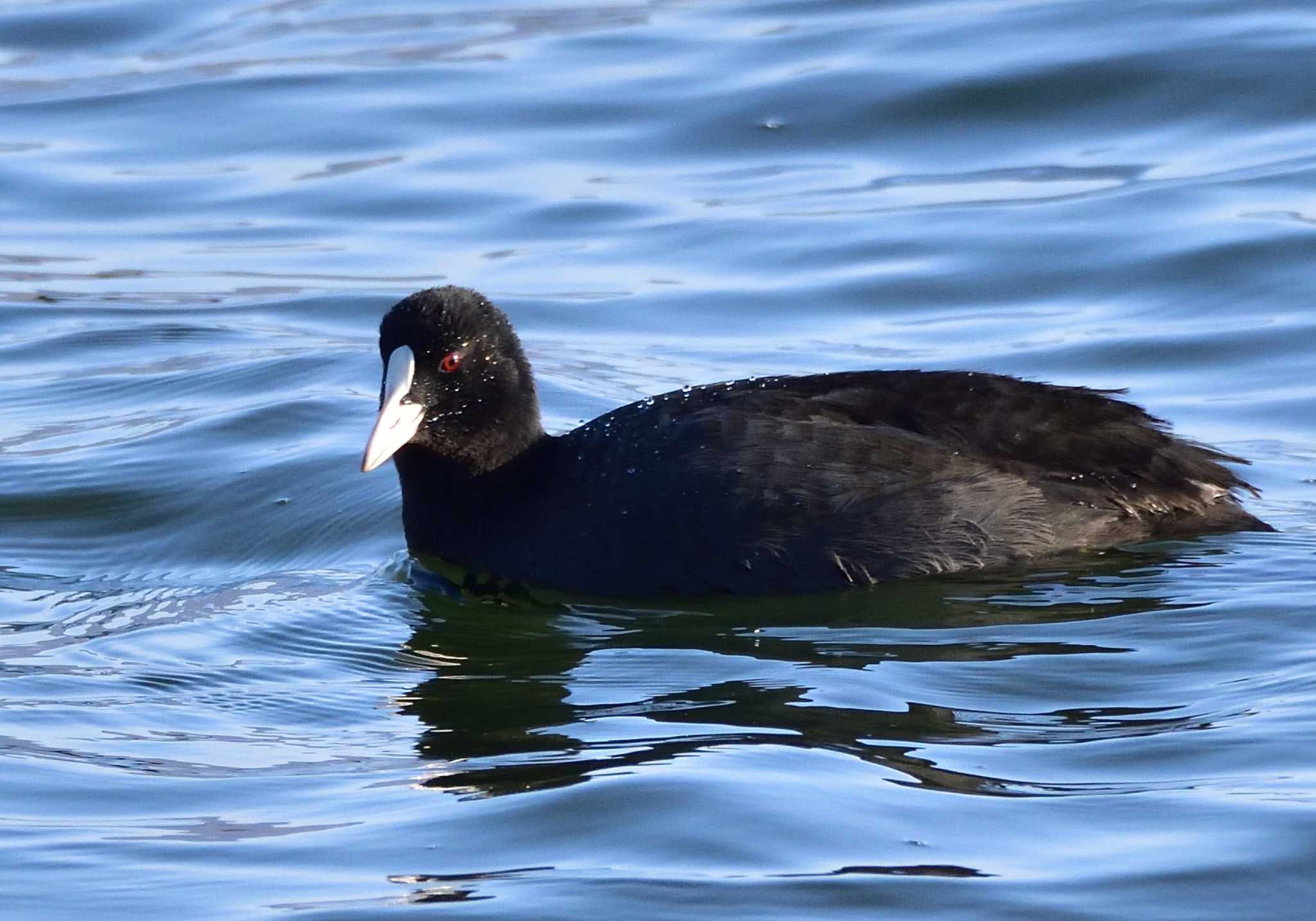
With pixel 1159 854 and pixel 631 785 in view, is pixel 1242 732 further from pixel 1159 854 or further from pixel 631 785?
pixel 631 785

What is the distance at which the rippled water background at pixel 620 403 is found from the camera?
15.7 feet

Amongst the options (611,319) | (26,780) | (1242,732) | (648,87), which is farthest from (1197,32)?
(26,780)

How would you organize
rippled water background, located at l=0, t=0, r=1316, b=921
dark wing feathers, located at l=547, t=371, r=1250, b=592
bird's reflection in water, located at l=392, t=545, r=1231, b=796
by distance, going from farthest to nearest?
dark wing feathers, located at l=547, t=371, r=1250, b=592, bird's reflection in water, located at l=392, t=545, r=1231, b=796, rippled water background, located at l=0, t=0, r=1316, b=921

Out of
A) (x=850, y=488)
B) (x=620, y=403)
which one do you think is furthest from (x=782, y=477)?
(x=620, y=403)

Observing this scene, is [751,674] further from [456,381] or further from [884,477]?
[456,381]

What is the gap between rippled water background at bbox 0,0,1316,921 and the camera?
4.78 m

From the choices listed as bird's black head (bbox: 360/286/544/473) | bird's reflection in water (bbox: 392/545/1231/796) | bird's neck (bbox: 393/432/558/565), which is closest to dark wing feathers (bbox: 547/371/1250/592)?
bird's reflection in water (bbox: 392/545/1231/796)

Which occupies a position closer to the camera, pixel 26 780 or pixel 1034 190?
Result: pixel 26 780

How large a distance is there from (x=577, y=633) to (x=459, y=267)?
17.0 ft

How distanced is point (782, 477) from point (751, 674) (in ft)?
2.83

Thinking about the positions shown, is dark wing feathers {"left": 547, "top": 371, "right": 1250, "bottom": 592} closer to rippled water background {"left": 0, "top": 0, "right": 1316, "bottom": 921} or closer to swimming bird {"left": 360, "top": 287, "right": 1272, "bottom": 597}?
swimming bird {"left": 360, "top": 287, "right": 1272, "bottom": 597}

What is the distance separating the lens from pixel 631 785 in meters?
5.06

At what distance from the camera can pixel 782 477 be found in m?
6.75

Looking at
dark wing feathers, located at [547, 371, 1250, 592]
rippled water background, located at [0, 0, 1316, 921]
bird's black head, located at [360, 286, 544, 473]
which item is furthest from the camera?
bird's black head, located at [360, 286, 544, 473]
